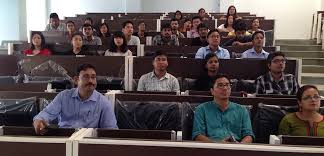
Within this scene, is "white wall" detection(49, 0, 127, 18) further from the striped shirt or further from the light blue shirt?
the striped shirt

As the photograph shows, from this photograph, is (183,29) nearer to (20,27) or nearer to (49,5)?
(20,27)

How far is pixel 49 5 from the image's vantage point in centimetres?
941

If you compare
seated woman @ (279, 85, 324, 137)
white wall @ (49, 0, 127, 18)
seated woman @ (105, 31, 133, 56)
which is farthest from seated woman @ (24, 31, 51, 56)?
white wall @ (49, 0, 127, 18)

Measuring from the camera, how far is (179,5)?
35.4 ft

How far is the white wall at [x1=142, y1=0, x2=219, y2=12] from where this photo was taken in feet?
35.2

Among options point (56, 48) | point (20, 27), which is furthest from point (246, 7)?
point (56, 48)

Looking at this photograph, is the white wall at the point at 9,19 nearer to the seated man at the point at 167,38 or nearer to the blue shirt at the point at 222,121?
the seated man at the point at 167,38

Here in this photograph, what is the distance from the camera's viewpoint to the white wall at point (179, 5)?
35.2 feet

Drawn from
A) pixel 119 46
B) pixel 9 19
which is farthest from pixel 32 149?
pixel 9 19

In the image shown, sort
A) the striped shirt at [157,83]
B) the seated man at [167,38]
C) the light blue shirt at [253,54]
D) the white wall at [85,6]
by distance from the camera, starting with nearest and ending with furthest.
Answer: the striped shirt at [157,83], the light blue shirt at [253,54], the seated man at [167,38], the white wall at [85,6]

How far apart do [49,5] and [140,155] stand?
340 inches

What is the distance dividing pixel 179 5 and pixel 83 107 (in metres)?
8.55

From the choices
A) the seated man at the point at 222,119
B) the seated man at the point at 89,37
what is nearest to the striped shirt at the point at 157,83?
the seated man at the point at 222,119

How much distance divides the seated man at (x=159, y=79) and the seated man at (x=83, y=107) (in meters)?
1.07
